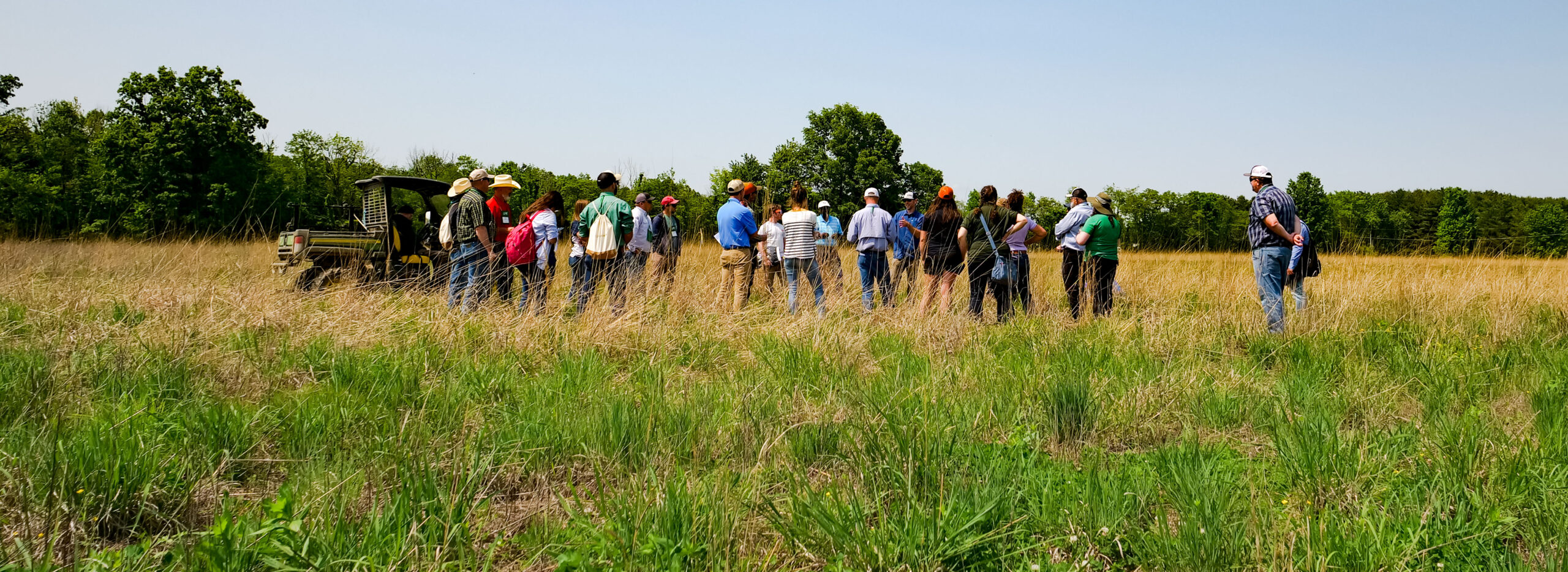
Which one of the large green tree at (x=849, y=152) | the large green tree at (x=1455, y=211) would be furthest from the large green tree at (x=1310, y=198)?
the large green tree at (x=849, y=152)

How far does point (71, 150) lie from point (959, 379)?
60.2 meters

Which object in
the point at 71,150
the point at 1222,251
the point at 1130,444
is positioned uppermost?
the point at 71,150

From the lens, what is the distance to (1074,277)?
8.08 meters

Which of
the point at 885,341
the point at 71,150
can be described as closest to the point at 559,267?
the point at 885,341

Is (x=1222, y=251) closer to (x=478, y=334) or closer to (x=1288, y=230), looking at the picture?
(x=1288, y=230)

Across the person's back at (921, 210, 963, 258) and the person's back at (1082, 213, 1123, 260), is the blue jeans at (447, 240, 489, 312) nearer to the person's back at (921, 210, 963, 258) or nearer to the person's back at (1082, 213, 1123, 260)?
the person's back at (921, 210, 963, 258)

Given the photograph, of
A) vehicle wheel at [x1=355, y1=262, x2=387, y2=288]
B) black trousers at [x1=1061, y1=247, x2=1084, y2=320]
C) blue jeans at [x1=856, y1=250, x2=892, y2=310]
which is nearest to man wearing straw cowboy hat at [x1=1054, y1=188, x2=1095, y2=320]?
black trousers at [x1=1061, y1=247, x2=1084, y2=320]

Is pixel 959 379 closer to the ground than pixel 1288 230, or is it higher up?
closer to the ground

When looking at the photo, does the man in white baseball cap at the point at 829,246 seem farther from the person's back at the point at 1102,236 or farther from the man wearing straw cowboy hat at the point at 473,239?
the man wearing straw cowboy hat at the point at 473,239

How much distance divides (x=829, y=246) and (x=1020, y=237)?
2.37 metres

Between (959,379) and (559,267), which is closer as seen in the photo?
(959,379)

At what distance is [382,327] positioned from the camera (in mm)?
5488

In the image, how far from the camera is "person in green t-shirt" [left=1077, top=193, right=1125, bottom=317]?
7641 mm

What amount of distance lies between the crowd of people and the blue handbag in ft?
0.04
